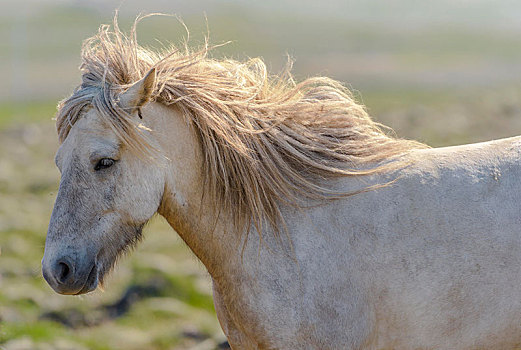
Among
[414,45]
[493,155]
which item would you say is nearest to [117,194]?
[493,155]

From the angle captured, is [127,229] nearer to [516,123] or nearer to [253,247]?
[253,247]

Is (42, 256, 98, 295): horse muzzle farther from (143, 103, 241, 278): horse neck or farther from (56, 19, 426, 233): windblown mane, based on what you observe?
(56, 19, 426, 233): windblown mane

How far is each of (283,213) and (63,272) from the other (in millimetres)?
1474

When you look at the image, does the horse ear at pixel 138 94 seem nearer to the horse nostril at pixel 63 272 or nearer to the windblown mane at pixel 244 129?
the windblown mane at pixel 244 129

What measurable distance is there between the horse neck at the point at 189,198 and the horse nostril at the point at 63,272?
2.40 ft

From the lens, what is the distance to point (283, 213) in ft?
13.4

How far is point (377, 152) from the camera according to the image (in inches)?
169

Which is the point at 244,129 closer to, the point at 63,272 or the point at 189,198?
the point at 189,198

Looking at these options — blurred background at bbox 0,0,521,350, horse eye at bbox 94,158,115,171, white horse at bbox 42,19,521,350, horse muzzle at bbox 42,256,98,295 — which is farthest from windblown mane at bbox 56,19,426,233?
horse muzzle at bbox 42,256,98,295

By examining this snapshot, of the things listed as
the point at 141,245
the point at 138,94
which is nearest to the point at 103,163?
the point at 138,94

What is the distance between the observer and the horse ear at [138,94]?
12.2 ft

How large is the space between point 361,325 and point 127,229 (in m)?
1.64

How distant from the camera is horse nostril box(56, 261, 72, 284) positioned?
3.67 metres

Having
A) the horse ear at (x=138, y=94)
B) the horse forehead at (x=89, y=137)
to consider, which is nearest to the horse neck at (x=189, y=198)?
the horse ear at (x=138, y=94)
